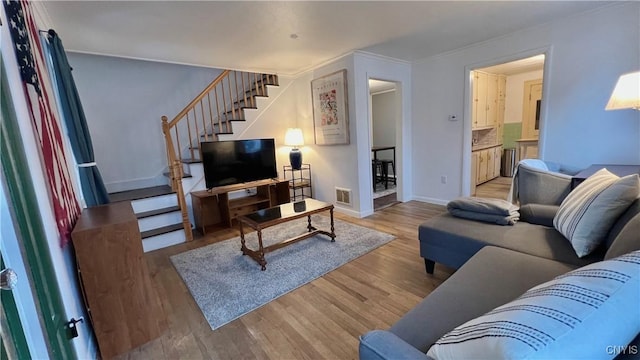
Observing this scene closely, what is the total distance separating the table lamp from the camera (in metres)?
4.49

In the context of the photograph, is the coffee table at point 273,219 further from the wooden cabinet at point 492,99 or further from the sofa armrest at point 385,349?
the wooden cabinet at point 492,99

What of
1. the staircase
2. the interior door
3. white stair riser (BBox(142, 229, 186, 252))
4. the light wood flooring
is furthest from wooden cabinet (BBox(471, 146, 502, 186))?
white stair riser (BBox(142, 229, 186, 252))

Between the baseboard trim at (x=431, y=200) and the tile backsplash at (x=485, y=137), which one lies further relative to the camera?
the tile backsplash at (x=485, y=137)

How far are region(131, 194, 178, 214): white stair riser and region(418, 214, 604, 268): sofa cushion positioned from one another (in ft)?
10.6

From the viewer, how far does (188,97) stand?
15.4 feet

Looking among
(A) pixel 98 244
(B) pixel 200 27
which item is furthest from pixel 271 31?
(A) pixel 98 244

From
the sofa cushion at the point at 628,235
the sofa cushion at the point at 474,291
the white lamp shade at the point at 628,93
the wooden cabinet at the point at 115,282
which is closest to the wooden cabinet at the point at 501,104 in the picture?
the white lamp shade at the point at 628,93

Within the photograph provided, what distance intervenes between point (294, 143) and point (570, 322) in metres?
4.30

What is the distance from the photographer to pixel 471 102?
3.88 m

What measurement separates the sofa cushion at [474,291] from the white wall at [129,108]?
4.55 meters

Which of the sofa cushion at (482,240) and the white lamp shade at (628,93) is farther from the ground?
the white lamp shade at (628,93)

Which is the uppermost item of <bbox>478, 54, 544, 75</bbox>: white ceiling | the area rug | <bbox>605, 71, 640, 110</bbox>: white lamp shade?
<bbox>478, 54, 544, 75</bbox>: white ceiling

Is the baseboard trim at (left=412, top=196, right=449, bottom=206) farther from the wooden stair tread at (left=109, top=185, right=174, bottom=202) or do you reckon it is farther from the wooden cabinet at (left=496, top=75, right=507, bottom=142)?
the wooden stair tread at (left=109, top=185, right=174, bottom=202)

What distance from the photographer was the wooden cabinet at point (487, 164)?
5295 millimetres
